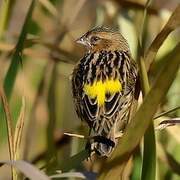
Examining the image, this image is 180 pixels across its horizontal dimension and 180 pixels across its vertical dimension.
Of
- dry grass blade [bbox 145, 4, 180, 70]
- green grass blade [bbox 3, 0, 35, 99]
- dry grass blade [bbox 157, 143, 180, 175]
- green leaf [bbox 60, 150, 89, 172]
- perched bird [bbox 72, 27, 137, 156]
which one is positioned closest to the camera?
dry grass blade [bbox 145, 4, 180, 70]

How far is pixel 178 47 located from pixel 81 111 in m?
1.22

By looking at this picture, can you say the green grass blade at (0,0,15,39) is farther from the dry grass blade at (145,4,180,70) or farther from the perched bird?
the dry grass blade at (145,4,180,70)

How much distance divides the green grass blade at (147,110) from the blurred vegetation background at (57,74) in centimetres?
67

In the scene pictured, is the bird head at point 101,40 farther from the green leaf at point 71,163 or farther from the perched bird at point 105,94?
the green leaf at point 71,163

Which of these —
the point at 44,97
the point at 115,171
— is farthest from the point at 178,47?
the point at 44,97

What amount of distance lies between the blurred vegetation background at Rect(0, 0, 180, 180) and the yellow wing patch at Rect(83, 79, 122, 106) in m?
0.14

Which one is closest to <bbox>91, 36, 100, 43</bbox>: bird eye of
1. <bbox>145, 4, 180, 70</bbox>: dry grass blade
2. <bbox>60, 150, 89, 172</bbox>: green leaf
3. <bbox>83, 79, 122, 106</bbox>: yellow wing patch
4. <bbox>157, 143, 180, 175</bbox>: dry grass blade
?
<bbox>83, 79, 122, 106</bbox>: yellow wing patch

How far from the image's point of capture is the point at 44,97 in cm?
425

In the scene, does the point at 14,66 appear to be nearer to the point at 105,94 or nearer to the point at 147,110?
the point at 105,94

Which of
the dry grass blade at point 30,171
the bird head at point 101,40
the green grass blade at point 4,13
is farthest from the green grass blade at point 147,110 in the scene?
the bird head at point 101,40

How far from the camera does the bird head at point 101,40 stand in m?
3.72

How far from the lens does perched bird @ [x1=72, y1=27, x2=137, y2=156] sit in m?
2.88

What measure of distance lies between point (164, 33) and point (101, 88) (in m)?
0.88

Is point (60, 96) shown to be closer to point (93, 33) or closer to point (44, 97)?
point (44, 97)
